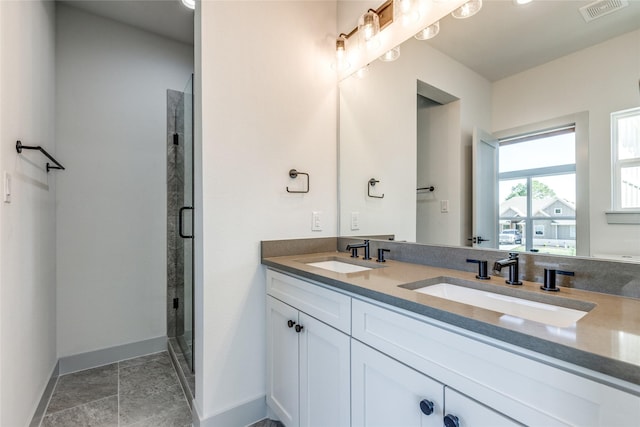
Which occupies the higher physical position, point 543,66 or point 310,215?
point 543,66

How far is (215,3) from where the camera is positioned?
4.94 feet

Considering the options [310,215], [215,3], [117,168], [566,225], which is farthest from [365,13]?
[117,168]

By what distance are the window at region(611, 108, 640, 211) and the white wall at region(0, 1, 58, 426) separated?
219 centimetres

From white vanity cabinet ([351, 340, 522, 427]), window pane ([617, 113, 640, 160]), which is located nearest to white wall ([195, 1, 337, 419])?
white vanity cabinet ([351, 340, 522, 427])

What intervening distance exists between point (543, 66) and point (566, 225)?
1.95 feet

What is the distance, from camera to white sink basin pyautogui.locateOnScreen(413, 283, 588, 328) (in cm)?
84

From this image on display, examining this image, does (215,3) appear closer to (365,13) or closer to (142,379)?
(365,13)

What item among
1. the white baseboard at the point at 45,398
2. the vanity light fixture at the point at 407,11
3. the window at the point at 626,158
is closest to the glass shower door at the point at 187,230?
the white baseboard at the point at 45,398

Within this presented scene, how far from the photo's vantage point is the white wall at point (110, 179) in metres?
2.12

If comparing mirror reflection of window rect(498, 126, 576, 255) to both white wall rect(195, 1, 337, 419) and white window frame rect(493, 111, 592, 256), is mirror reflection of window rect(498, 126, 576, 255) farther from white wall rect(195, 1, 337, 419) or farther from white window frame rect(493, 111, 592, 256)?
white wall rect(195, 1, 337, 419)

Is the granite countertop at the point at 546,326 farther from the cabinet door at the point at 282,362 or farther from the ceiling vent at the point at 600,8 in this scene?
the ceiling vent at the point at 600,8

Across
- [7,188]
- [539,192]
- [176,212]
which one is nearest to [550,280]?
[539,192]

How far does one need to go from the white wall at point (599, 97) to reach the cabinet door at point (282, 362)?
119 cm

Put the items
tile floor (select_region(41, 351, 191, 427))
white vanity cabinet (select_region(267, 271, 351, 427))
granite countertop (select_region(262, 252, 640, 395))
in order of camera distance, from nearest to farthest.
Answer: granite countertop (select_region(262, 252, 640, 395)) → white vanity cabinet (select_region(267, 271, 351, 427)) → tile floor (select_region(41, 351, 191, 427))
